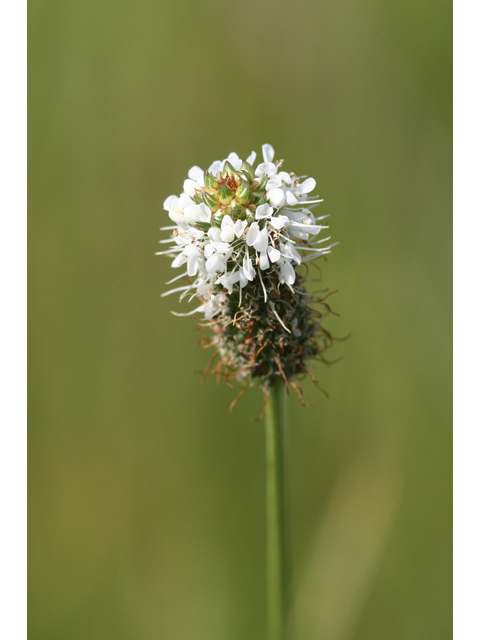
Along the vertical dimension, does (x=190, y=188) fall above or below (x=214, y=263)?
above

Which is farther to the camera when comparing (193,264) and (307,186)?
(307,186)

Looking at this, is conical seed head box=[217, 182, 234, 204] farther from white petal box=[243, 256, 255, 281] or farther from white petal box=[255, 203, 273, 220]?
white petal box=[243, 256, 255, 281]

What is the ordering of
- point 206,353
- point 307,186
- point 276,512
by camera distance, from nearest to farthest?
point 307,186, point 276,512, point 206,353

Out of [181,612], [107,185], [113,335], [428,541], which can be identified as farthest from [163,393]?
[428,541]

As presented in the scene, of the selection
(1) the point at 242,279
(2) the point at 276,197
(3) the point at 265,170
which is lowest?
(1) the point at 242,279

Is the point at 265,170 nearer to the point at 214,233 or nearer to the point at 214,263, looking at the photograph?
the point at 214,233

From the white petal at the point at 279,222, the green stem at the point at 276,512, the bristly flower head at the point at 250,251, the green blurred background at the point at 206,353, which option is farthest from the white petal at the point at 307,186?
the green blurred background at the point at 206,353

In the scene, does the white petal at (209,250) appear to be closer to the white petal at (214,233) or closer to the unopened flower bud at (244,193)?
the white petal at (214,233)

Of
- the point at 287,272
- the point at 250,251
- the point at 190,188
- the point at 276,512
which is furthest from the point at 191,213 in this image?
the point at 276,512
